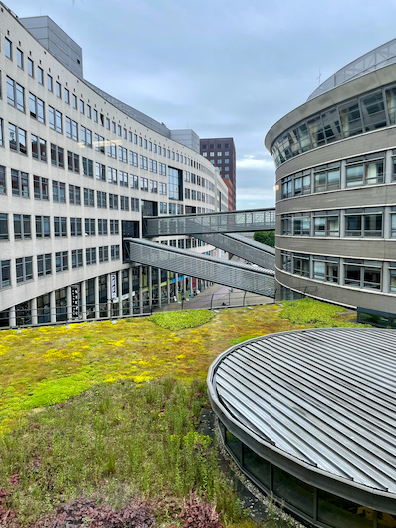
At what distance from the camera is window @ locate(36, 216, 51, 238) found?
28516mm

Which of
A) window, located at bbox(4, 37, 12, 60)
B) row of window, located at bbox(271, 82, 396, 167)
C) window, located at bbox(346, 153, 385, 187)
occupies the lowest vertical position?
window, located at bbox(346, 153, 385, 187)

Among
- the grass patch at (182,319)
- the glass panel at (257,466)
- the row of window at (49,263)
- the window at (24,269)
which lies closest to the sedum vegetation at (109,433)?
the glass panel at (257,466)

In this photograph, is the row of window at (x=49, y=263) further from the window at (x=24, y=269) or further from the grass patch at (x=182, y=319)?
the grass patch at (x=182, y=319)

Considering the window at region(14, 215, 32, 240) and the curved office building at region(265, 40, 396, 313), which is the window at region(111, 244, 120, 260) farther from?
the curved office building at region(265, 40, 396, 313)

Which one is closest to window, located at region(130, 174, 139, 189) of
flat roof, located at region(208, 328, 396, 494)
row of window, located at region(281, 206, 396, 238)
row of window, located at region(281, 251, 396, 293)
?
row of window, located at region(281, 206, 396, 238)

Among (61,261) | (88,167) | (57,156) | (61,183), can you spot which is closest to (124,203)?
(88,167)

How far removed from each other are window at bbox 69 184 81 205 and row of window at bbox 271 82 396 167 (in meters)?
19.4

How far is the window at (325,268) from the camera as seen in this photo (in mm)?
23453

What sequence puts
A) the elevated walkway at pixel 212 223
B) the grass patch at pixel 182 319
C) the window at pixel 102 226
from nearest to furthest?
Answer: the grass patch at pixel 182 319
the elevated walkway at pixel 212 223
the window at pixel 102 226

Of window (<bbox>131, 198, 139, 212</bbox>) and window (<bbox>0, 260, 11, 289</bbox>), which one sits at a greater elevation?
window (<bbox>131, 198, 139, 212</bbox>)

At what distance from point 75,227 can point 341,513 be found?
32560 mm

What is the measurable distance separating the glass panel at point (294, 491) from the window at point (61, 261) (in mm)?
27638

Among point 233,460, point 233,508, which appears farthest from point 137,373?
point 233,508

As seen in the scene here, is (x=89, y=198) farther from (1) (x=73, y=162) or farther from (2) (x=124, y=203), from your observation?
(2) (x=124, y=203)
